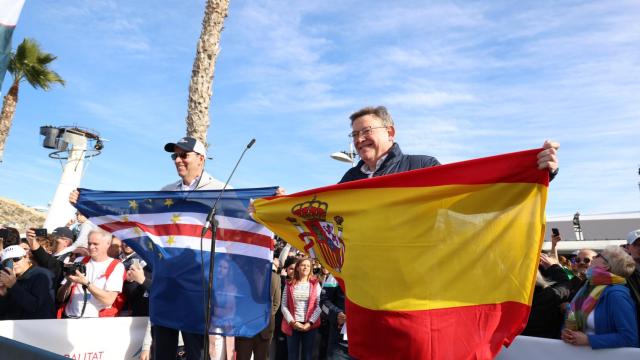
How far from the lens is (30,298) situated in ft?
18.2

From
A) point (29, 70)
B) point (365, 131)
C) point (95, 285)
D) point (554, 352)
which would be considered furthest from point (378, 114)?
point (29, 70)

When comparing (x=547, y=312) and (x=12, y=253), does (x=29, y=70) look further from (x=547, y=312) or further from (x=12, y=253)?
(x=547, y=312)

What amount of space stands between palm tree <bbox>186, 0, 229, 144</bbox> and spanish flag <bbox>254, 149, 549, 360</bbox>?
7.07m

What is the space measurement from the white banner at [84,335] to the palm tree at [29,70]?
20.7 meters

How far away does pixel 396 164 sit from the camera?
12.2ft

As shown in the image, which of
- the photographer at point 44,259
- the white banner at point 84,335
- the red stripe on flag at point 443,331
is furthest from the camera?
the photographer at point 44,259

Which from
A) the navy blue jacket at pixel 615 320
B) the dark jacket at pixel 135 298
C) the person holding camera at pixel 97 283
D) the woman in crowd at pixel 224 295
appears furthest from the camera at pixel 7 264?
the navy blue jacket at pixel 615 320

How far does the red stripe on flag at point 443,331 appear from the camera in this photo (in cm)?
296

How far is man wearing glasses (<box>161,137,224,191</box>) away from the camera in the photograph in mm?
4539

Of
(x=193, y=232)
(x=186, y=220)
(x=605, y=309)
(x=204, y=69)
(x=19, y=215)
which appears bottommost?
(x=605, y=309)

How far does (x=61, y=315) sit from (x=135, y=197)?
2.01 m

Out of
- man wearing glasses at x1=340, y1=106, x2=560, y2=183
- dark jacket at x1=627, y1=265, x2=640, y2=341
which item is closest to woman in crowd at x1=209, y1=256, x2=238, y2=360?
man wearing glasses at x1=340, y1=106, x2=560, y2=183

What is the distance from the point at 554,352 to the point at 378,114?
2.56 metres

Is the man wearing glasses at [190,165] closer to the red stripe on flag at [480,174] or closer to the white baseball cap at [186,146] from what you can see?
the white baseball cap at [186,146]
